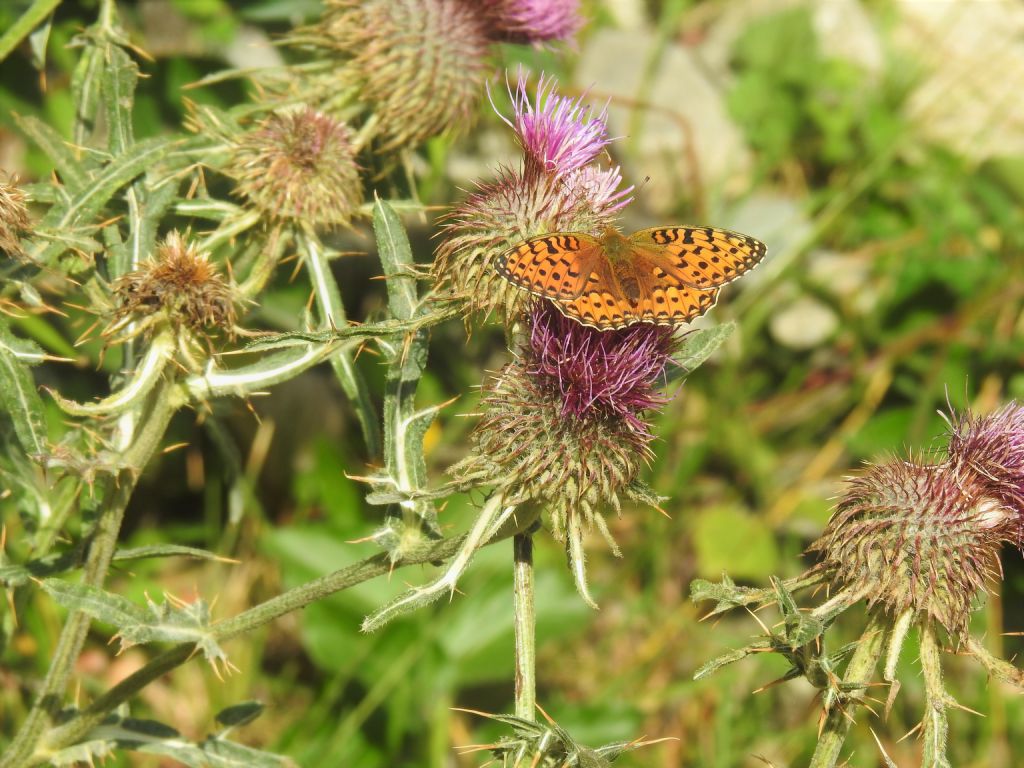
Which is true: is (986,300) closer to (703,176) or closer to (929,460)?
(703,176)

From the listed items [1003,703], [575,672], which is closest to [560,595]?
[575,672]

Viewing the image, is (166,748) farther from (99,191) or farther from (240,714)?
(99,191)

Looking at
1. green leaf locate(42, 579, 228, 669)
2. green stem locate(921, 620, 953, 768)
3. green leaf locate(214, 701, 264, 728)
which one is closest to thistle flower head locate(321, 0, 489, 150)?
green leaf locate(42, 579, 228, 669)

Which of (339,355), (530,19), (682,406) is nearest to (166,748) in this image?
(339,355)

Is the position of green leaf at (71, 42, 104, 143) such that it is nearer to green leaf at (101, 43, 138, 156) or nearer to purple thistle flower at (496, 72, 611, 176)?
green leaf at (101, 43, 138, 156)

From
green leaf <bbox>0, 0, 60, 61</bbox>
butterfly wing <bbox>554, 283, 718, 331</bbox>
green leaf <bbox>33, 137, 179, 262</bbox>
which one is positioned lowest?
butterfly wing <bbox>554, 283, 718, 331</bbox>

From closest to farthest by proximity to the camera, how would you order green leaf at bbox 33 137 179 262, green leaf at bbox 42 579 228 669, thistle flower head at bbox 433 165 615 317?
green leaf at bbox 42 579 228 669
thistle flower head at bbox 433 165 615 317
green leaf at bbox 33 137 179 262
